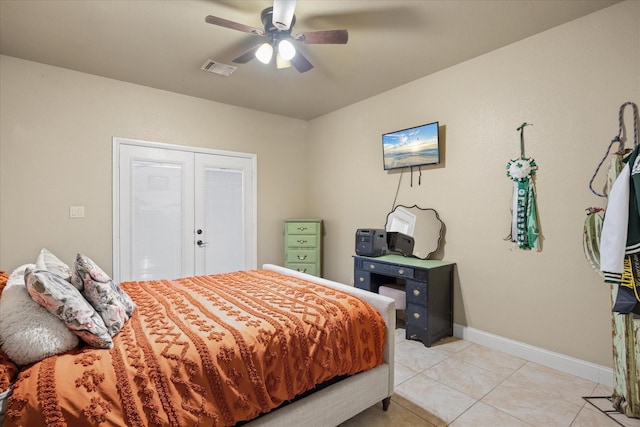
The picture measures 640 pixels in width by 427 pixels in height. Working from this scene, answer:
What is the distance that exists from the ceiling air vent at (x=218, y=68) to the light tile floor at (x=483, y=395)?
128 inches

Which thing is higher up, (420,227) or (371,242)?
(420,227)

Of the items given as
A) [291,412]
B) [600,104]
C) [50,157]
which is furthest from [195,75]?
[600,104]

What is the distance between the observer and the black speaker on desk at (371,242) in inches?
139

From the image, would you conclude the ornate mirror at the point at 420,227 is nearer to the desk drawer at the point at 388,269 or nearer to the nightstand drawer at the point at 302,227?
the desk drawer at the point at 388,269

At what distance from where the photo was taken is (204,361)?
133cm

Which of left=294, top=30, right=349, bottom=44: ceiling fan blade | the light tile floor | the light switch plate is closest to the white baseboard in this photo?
the light tile floor

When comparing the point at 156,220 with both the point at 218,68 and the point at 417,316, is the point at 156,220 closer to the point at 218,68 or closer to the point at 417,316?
the point at 218,68

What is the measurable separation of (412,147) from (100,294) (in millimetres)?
3111

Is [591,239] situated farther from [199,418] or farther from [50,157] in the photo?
[50,157]

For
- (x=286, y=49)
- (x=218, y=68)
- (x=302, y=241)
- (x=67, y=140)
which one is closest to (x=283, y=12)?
(x=286, y=49)

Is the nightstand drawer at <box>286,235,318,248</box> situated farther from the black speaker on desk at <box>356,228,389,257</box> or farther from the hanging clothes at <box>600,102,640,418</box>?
the hanging clothes at <box>600,102,640,418</box>

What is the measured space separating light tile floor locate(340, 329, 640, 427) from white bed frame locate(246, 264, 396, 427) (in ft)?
0.57

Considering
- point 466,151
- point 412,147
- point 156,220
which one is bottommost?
point 156,220

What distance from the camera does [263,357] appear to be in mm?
1470
